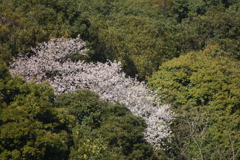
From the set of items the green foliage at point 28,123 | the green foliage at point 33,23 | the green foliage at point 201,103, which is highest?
the green foliage at point 28,123

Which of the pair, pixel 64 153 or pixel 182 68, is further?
pixel 182 68

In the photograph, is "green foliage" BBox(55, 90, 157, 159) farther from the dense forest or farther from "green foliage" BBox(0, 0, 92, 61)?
"green foliage" BBox(0, 0, 92, 61)

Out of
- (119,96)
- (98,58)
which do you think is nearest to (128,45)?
(98,58)

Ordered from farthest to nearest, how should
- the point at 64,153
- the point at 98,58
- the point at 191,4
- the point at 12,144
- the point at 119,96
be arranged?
the point at 191,4 < the point at 98,58 < the point at 119,96 < the point at 64,153 < the point at 12,144

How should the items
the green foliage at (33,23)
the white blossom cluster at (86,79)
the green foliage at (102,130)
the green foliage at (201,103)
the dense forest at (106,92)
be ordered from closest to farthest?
the dense forest at (106,92)
the green foliage at (102,130)
the green foliage at (201,103)
the white blossom cluster at (86,79)
the green foliage at (33,23)

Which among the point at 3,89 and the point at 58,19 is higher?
the point at 3,89

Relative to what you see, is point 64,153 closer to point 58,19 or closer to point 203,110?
point 203,110

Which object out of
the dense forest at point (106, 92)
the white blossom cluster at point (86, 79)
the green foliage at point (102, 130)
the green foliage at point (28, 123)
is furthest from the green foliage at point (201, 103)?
the green foliage at point (28, 123)

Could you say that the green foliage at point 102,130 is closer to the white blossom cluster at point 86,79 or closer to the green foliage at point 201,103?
the white blossom cluster at point 86,79
